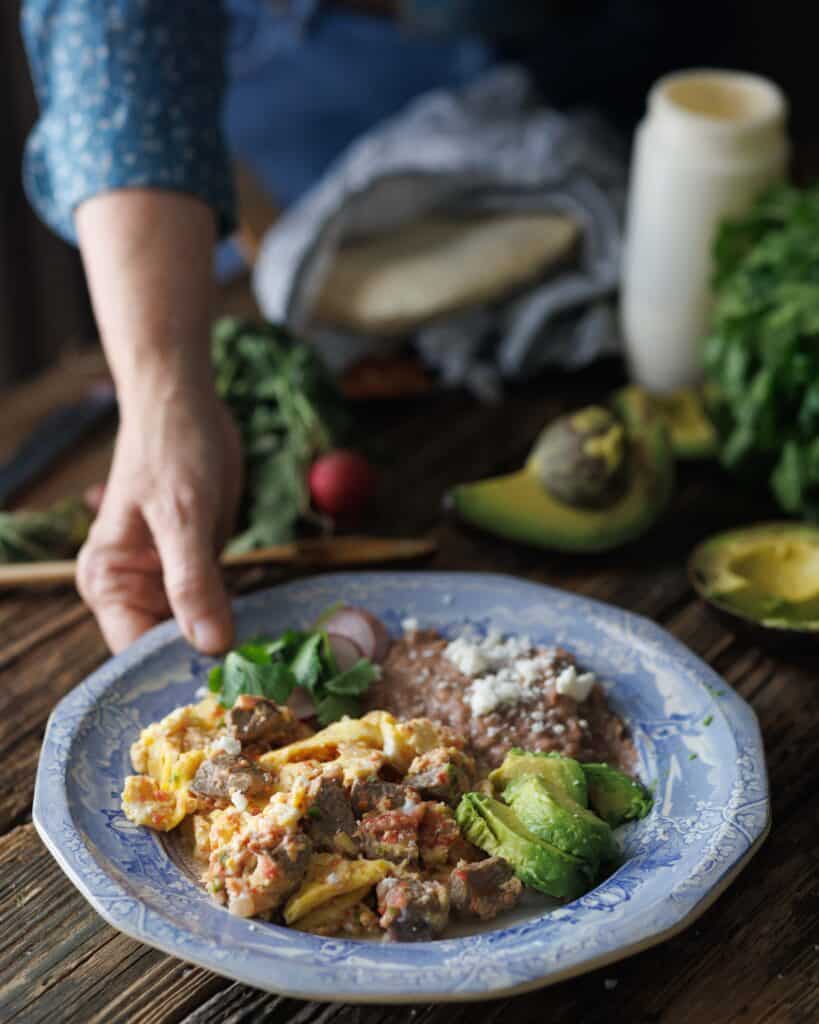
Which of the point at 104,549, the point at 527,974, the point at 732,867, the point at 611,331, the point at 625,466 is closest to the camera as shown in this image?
the point at 527,974

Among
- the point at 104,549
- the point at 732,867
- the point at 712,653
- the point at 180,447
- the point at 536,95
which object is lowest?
the point at 712,653

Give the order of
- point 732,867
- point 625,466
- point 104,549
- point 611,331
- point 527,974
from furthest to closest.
A: point 611,331 → point 625,466 → point 104,549 → point 732,867 → point 527,974

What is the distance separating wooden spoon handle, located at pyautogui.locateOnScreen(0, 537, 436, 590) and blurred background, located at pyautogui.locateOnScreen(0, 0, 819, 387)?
1.26 meters

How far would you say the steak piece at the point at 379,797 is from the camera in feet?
4.23

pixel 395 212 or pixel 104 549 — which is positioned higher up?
pixel 395 212

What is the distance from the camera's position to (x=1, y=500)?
86.4 inches

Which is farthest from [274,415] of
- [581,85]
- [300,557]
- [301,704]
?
[581,85]

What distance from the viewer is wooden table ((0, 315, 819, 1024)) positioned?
4.15ft

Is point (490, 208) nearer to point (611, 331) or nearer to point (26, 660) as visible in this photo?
point (611, 331)

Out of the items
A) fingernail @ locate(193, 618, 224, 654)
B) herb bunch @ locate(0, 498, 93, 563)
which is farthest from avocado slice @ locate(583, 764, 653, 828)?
herb bunch @ locate(0, 498, 93, 563)

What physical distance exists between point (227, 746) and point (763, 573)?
2.90 feet

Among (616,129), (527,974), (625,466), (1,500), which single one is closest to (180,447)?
(1,500)

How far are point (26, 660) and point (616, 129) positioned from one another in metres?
1.94

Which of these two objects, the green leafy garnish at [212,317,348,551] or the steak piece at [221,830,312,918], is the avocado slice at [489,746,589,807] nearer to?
the steak piece at [221,830,312,918]
